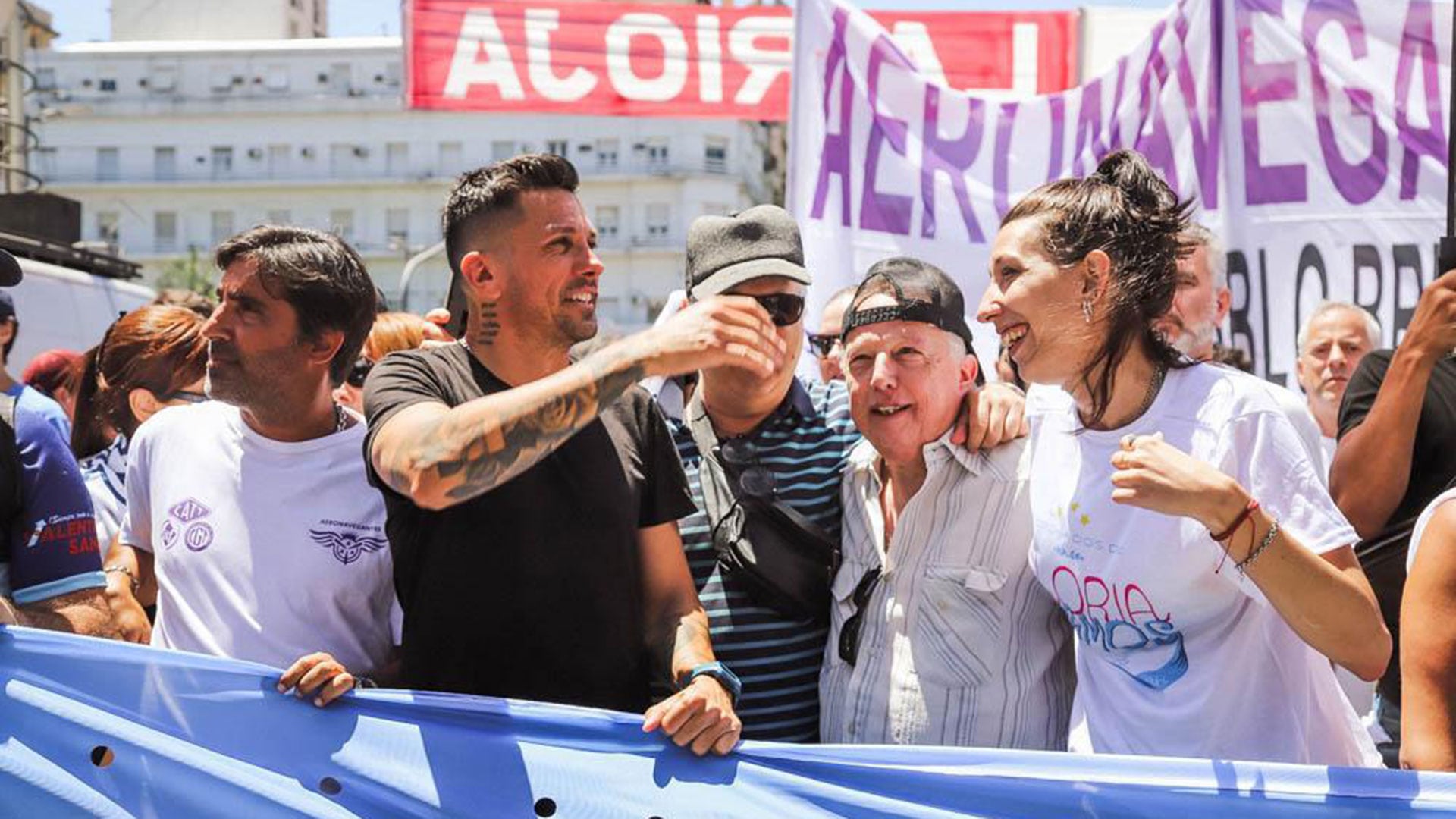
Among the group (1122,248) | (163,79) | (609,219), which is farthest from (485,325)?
(163,79)

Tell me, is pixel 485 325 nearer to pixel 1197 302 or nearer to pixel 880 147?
pixel 1197 302

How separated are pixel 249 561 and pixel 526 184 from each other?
909 millimetres

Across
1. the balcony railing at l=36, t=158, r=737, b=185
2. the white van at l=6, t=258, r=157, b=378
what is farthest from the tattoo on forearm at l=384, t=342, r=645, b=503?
the balcony railing at l=36, t=158, r=737, b=185

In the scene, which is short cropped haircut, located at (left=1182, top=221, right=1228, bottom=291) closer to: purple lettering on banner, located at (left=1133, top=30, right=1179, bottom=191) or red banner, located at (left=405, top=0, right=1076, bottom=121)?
purple lettering on banner, located at (left=1133, top=30, right=1179, bottom=191)

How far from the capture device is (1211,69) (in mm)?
Result: 5699

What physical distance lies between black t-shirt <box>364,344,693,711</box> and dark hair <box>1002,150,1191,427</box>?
0.87m

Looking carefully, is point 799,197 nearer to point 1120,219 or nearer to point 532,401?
point 1120,219

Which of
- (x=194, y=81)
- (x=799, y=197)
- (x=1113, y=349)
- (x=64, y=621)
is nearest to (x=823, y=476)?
(x=1113, y=349)

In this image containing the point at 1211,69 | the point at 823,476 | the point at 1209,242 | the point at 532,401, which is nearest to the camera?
the point at 532,401

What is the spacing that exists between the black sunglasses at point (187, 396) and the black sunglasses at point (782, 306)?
1.81 metres

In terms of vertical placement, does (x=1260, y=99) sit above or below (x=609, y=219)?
below

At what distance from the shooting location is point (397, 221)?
6700 cm

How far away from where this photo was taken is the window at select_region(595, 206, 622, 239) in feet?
214

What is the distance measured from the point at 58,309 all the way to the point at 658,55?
13.8 feet
